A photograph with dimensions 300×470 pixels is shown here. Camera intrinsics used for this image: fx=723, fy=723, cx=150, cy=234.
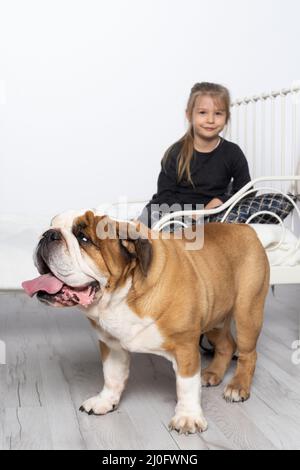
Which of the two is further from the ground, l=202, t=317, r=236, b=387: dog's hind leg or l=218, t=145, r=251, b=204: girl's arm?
l=218, t=145, r=251, b=204: girl's arm

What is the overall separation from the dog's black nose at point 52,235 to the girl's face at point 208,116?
3.51ft

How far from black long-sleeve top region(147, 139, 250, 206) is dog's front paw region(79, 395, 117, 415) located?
889 millimetres

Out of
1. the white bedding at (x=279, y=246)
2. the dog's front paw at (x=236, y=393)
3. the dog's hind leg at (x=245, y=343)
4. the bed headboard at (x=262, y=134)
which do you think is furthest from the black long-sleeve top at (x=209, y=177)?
the dog's front paw at (x=236, y=393)

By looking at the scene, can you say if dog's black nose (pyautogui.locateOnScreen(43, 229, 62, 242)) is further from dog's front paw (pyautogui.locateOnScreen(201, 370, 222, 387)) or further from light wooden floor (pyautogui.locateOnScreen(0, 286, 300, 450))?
dog's front paw (pyautogui.locateOnScreen(201, 370, 222, 387))

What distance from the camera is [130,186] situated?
3682 millimetres

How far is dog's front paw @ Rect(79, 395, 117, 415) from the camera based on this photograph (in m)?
1.80

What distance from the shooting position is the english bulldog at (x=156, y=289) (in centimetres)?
156


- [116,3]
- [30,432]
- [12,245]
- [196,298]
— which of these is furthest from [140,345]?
[116,3]

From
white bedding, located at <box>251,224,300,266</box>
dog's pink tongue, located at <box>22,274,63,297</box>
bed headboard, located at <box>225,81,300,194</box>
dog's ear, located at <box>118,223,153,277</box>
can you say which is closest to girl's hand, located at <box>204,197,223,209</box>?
white bedding, located at <box>251,224,300,266</box>

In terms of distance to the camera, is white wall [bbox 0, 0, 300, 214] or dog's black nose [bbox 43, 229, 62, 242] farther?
white wall [bbox 0, 0, 300, 214]

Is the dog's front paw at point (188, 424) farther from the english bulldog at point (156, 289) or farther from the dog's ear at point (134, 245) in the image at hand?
the dog's ear at point (134, 245)

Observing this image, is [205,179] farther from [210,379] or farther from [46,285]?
[46,285]

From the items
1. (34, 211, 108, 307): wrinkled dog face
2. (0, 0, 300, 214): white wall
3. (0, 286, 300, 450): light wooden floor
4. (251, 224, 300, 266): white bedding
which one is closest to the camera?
(34, 211, 108, 307): wrinkled dog face

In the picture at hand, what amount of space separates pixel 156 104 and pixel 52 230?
2219mm
